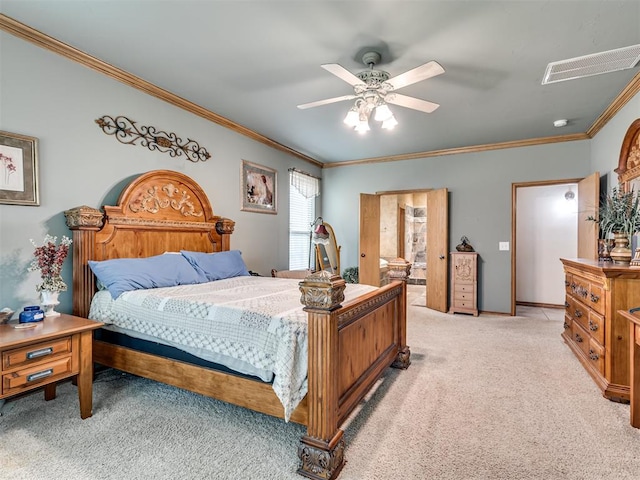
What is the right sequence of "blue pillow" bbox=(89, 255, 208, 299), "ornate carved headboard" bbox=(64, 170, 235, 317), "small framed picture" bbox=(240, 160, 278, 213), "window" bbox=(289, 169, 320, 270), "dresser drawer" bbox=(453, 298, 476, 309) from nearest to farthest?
1. "blue pillow" bbox=(89, 255, 208, 299)
2. "ornate carved headboard" bbox=(64, 170, 235, 317)
3. "small framed picture" bbox=(240, 160, 278, 213)
4. "dresser drawer" bbox=(453, 298, 476, 309)
5. "window" bbox=(289, 169, 320, 270)

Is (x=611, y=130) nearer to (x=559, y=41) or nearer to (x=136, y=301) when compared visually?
(x=559, y=41)

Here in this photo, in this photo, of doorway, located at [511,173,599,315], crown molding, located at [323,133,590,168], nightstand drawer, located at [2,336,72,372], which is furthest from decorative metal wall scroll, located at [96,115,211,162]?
doorway, located at [511,173,599,315]

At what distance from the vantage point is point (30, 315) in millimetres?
2115

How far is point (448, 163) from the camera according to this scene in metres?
5.45

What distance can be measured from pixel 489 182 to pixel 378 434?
4.43 metres

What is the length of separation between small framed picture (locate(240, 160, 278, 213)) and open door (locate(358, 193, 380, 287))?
157 centimetres

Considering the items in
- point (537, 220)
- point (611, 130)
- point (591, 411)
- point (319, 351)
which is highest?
point (611, 130)

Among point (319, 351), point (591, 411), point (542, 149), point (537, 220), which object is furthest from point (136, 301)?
point (537, 220)

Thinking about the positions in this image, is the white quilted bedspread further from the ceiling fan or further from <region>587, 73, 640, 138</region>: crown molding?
<region>587, 73, 640, 138</region>: crown molding

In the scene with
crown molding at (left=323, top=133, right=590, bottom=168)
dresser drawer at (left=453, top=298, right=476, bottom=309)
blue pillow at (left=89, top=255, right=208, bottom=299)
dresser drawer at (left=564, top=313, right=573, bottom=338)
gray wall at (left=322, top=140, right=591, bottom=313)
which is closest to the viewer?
blue pillow at (left=89, top=255, right=208, bottom=299)

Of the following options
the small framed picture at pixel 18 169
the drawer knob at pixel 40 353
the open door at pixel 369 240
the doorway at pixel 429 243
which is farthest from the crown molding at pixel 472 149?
the drawer knob at pixel 40 353

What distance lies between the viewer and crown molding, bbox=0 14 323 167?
2344 mm

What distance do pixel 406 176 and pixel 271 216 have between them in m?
2.44

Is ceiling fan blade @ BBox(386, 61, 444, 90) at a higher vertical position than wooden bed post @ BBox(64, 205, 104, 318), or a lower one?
higher
